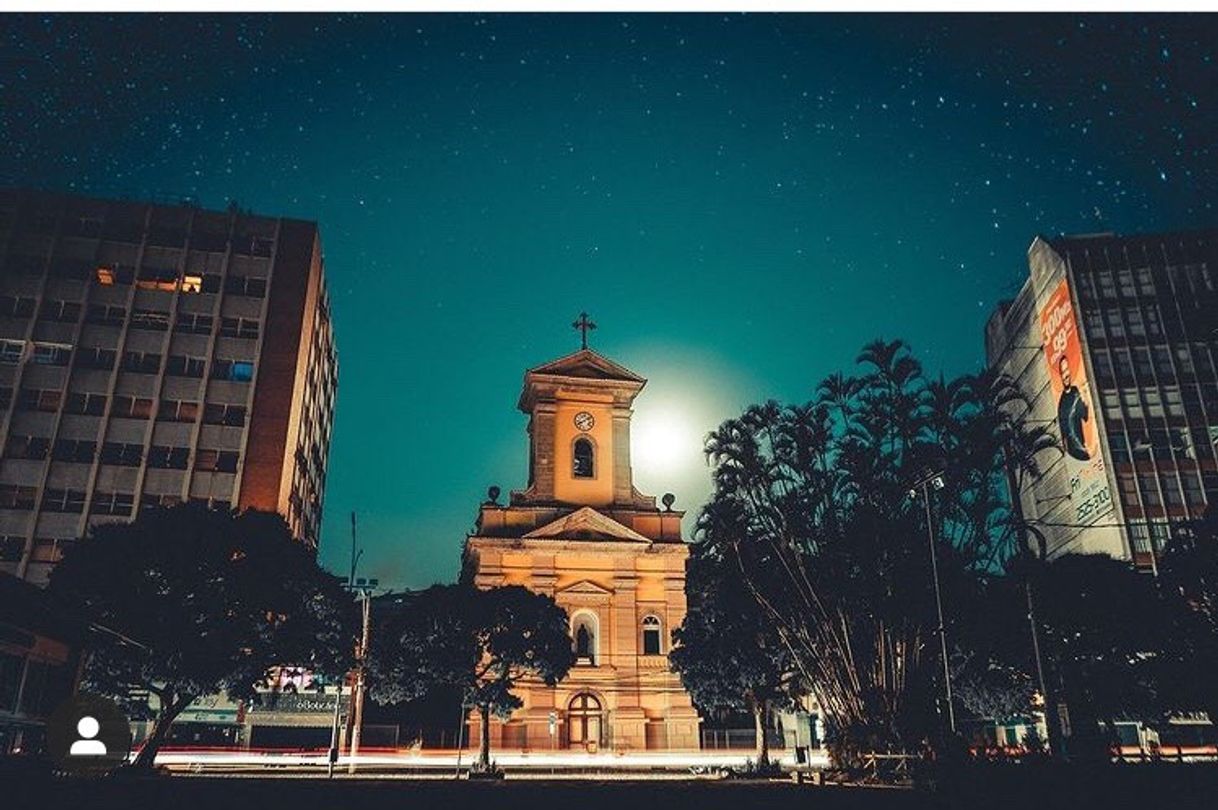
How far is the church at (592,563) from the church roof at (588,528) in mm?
59

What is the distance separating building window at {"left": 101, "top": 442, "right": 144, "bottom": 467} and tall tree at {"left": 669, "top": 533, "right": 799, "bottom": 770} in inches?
1438

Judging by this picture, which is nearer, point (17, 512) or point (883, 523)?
point (883, 523)

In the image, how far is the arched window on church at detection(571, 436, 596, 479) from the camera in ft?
169

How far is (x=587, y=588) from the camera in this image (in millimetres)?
47969

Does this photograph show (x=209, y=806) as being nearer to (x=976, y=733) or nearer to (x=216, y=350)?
(x=216, y=350)

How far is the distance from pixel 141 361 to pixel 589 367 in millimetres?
29682

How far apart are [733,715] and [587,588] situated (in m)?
13.2

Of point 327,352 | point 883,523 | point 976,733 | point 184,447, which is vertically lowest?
point 976,733

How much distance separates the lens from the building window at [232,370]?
184ft

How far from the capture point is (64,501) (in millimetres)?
50688

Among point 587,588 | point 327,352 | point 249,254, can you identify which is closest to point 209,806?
point 587,588

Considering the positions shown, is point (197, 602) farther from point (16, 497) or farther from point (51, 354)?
point (51, 354)

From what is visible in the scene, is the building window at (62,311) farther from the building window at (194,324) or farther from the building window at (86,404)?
the building window at (194,324)

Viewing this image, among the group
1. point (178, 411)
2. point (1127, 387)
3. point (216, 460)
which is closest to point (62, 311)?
point (178, 411)
